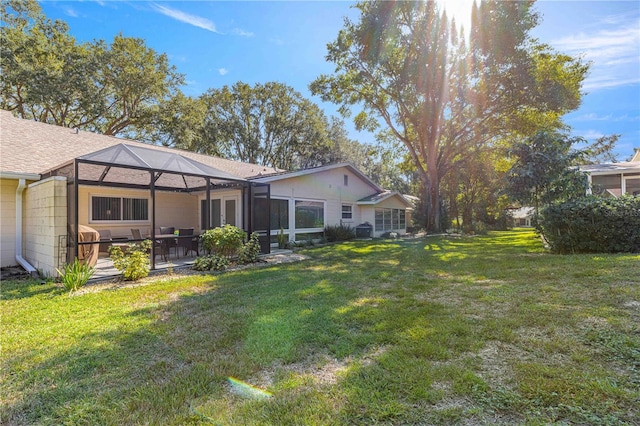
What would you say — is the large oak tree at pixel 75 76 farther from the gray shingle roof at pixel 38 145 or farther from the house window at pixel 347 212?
the house window at pixel 347 212

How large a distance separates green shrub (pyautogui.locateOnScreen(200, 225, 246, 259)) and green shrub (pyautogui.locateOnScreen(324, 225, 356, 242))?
23.1 ft

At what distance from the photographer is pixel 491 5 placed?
50.4ft

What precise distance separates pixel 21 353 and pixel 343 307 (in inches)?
152

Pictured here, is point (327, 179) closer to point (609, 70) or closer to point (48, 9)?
point (609, 70)

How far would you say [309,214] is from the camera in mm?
14688

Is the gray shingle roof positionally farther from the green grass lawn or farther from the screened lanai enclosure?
the green grass lawn

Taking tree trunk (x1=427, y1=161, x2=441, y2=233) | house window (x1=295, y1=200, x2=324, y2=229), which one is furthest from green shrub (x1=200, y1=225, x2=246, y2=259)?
tree trunk (x1=427, y1=161, x2=441, y2=233)

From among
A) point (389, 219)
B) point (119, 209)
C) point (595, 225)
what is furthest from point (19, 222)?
point (389, 219)

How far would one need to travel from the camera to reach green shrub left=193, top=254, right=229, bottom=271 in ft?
26.3

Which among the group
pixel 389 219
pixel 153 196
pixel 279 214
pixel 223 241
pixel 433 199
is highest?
pixel 433 199

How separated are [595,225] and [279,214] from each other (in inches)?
426

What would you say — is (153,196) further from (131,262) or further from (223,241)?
Answer: (223,241)

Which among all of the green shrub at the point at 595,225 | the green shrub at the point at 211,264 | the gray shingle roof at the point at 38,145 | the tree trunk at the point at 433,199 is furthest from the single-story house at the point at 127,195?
the green shrub at the point at 595,225

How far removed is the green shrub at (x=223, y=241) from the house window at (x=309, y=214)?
528cm
